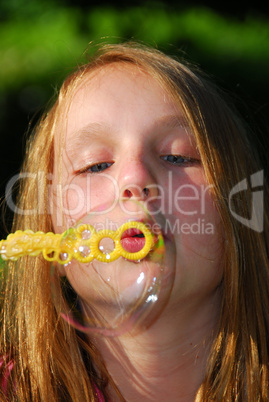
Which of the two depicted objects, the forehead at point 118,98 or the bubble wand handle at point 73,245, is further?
the forehead at point 118,98

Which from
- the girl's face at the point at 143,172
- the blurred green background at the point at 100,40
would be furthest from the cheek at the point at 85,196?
the blurred green background at the point at 100,40

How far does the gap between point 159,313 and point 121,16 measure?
4.92 feet

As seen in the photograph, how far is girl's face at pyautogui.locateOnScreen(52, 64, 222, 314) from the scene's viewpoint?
1.12 metres

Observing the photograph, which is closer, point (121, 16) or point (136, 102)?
point (136, 102)

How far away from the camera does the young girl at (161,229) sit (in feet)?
3.76

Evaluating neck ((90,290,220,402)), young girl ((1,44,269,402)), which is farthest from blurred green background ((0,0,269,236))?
neck ((90,290,220,402))

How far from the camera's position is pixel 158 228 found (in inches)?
43.2

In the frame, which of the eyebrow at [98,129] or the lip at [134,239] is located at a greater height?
the eyebrow at [98,129]

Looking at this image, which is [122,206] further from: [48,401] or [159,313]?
[48,401]

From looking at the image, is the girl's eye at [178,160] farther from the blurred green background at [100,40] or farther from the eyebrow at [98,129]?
the blurred green background at [100,40]

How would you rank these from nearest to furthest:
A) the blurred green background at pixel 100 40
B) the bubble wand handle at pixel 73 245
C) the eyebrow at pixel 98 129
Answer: the bubble wand handle at pixel 73 245 < the eyebrow at pixel 98 129 < the blurred green background at pixel 100 40

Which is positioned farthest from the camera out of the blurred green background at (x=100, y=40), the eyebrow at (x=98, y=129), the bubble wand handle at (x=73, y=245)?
the blurred green background at (x=100, y=40)

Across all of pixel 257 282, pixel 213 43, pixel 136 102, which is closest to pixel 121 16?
pixel 213 43

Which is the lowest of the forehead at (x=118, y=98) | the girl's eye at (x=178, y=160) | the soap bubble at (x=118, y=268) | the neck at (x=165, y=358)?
the neck at (x=165, y=358)
